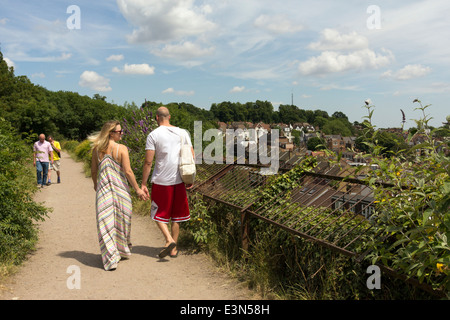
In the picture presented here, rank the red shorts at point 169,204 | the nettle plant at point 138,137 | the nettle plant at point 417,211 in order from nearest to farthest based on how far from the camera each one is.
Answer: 1. the nettle plant at point 417,211
2. the red shorts at point 169,204
3. the nettle plant at point 138,137

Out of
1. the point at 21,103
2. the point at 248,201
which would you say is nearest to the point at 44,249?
the point at 248,201

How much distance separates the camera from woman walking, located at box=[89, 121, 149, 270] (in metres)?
4.90

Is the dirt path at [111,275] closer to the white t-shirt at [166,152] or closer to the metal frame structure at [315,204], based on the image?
the metal frame structure at [315,204]

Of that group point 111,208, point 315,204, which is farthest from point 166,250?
point 315,204

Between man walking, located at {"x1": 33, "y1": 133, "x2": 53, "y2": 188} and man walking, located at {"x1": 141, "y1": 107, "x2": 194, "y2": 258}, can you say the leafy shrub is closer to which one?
man walking, located at {"x1": 33, "y1": 133, "x2": 53, "y2": 188}

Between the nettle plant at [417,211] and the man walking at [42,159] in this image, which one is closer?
the nettle plant at [417,211]

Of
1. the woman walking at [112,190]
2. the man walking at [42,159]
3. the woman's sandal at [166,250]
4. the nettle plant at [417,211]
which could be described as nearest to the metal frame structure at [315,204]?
the nettle plant at [417,211]

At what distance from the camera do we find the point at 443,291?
2559 mm

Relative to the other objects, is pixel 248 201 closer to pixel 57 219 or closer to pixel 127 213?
pixel 127 213

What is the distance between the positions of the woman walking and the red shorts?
0.74ft

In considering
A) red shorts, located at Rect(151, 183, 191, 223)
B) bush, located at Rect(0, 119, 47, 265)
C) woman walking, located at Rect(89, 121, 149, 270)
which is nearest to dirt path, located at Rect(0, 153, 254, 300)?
bush, located at Rect(0, 119, 47, 265)

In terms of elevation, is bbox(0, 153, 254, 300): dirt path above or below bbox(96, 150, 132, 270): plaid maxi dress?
below

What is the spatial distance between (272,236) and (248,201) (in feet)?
2.40

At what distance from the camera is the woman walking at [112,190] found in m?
4.90
